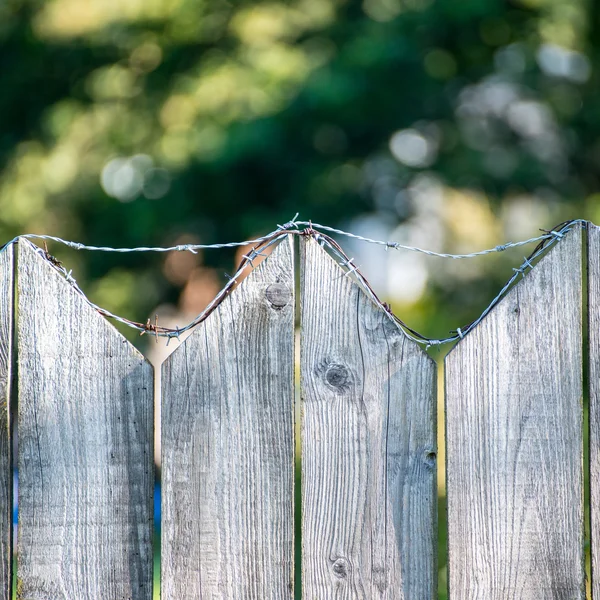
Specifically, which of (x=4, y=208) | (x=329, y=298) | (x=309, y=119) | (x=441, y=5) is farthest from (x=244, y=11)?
(x=329, y=298)

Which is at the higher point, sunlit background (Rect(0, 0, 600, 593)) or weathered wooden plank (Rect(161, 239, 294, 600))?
sunlit background (Rect(0, 0, 600, 593))

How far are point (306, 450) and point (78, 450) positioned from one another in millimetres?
439

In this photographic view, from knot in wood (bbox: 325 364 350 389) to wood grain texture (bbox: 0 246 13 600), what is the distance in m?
0.62

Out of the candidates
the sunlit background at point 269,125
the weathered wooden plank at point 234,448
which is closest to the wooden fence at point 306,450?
the weathered wooden plank at point 234,448

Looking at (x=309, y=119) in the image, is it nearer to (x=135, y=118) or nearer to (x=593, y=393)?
(x=135, y=118)

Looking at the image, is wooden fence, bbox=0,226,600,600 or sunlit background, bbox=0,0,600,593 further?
sunlit background, bbox=0,0,600,593

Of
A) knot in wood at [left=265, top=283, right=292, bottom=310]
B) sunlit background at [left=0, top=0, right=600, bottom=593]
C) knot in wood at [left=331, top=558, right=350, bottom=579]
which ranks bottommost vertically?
knot in wood at [left=331, top=558, right=350, bottom=579]

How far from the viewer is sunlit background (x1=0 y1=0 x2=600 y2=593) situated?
425cm

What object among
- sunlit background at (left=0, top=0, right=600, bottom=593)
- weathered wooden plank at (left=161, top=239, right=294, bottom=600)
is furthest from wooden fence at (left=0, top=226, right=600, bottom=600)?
sunlit background at (left=0, top=0, right=600, bottom=593)

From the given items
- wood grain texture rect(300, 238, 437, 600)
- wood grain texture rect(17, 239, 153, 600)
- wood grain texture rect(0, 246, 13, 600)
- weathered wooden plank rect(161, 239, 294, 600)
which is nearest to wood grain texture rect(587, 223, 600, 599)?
wood grain texture rect(300, 238, 437, 600)

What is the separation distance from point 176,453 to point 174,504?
9 centimetres

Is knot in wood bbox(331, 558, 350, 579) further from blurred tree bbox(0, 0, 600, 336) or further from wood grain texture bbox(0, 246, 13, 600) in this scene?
blurred tree bbox(0, 0, 600, 336)

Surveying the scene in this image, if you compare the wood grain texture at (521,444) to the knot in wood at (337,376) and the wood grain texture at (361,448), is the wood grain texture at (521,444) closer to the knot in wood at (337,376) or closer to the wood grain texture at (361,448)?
the wood grain texture at (361,448)

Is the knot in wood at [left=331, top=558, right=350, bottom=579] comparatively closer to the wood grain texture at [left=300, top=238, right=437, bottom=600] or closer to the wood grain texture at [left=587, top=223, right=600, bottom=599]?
the wood grain texture at [left=300, top=238, right=437, bottom=600]
